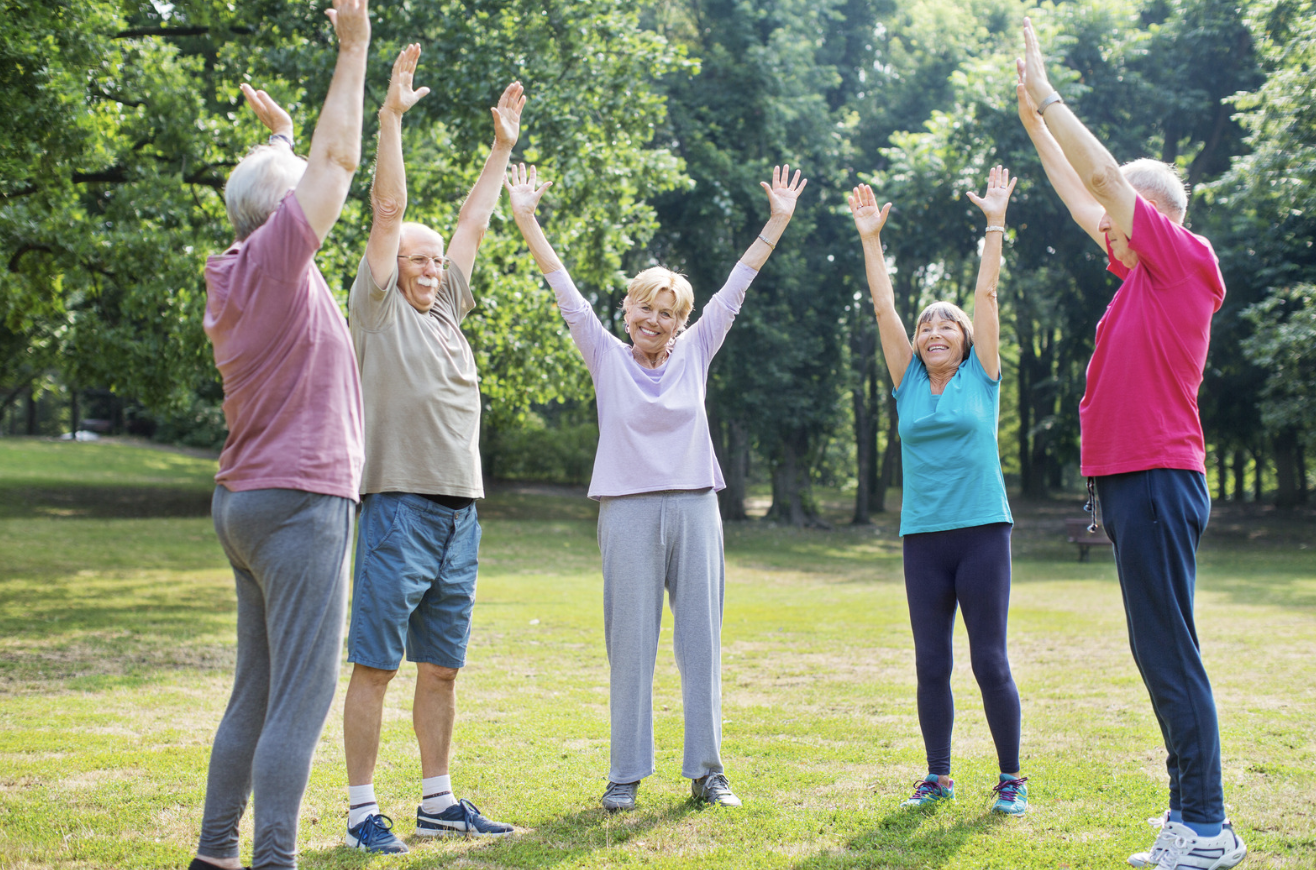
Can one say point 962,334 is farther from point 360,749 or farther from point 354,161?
point 360,749

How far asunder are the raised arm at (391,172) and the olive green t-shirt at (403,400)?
184 millimetres

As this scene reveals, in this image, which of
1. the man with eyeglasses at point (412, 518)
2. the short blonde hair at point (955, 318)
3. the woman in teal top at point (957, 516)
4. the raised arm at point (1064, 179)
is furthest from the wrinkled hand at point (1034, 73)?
the man with eyeglasses at point (412, 518)

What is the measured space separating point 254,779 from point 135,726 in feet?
11.3

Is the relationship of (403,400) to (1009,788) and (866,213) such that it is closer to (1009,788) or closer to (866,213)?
(866,213)

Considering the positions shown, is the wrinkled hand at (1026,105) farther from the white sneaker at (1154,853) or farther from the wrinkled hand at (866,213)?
the white sneaker at (1154,853)

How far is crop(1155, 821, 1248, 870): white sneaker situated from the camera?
10.9ft

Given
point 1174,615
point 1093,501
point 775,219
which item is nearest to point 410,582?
point 775,219

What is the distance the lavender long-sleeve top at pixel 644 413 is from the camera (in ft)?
14.0

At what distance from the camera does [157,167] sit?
502 inches

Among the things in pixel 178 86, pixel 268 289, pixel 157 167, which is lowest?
pixel 268 289

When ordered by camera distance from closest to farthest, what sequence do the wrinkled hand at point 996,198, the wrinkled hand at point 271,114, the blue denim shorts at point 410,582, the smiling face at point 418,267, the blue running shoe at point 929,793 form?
the wrinkled hand at point 271,114, the blue denim shorts at point 410,582, the smiling face at point 418,267, the blue running shoe at point 929,793, the wrinkled hand at point 996,198

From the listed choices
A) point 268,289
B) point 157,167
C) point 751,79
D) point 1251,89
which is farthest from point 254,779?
point 1251,89

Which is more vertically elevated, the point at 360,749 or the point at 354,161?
the point at 354,161

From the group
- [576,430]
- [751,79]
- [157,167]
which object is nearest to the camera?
[157,167]
